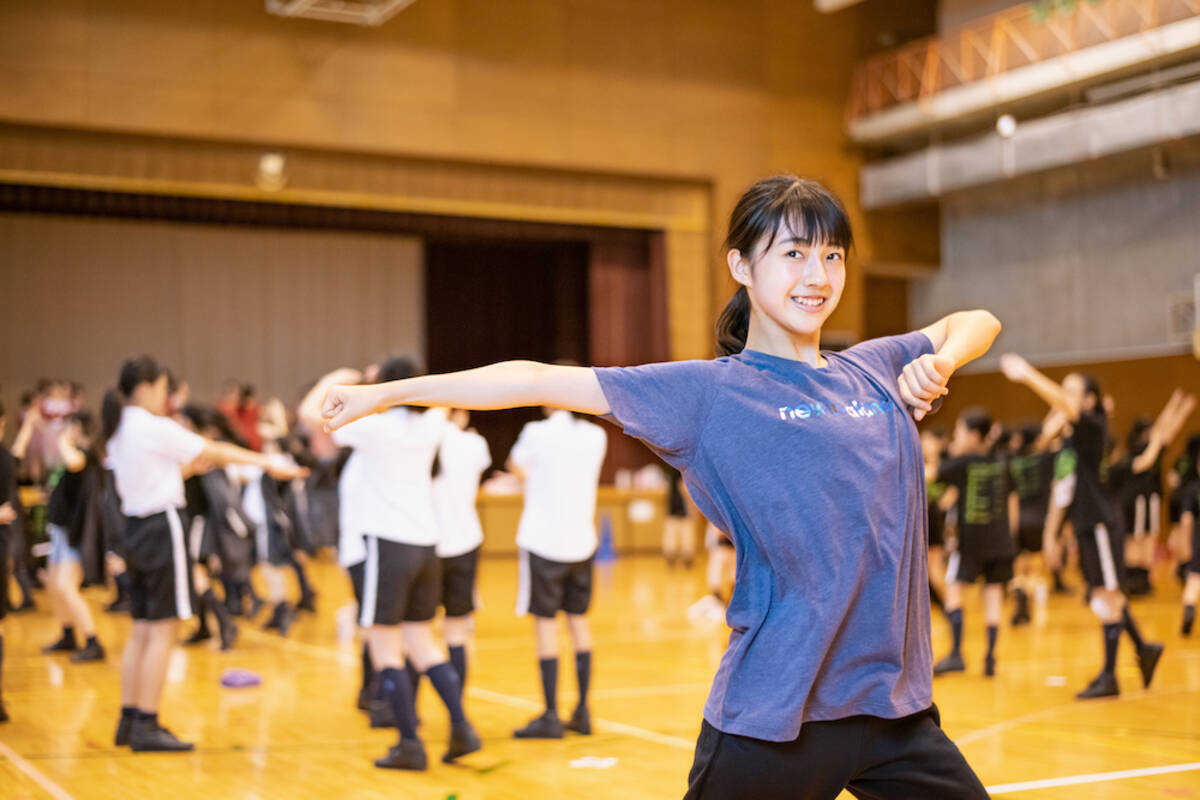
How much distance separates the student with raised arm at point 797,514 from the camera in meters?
2.03

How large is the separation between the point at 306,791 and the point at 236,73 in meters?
10.9

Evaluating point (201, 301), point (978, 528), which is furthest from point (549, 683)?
point (201, 301)

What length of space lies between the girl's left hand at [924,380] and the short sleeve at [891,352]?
8 centimetres

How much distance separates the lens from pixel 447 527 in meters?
5.85

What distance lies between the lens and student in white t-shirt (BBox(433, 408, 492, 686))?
5859 mm

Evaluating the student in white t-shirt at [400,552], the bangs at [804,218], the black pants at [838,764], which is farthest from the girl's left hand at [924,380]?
the student in white t-shirt at [400,552]

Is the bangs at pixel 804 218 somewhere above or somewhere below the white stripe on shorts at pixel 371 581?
above

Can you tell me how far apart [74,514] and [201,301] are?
34.5ft

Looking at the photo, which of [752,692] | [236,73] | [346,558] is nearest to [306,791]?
[346,558]

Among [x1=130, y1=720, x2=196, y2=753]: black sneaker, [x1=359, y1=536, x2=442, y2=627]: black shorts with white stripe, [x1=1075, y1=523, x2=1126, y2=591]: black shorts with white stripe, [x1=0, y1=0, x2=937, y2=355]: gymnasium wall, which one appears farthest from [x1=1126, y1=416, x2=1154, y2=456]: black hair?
[x1=130, y1=720, x2=196, y2=753]: black sneaker

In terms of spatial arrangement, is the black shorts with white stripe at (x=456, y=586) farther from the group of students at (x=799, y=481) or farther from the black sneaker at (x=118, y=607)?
the black sneaker at (x=118, y=607)

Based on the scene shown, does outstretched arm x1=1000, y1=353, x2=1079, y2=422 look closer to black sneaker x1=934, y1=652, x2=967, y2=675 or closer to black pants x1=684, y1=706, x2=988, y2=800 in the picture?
black sneaker x1=934, y1=652, x2=967, y2=675

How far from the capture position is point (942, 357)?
225 cm

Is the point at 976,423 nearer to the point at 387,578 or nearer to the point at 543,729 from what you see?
the point at 543,729
